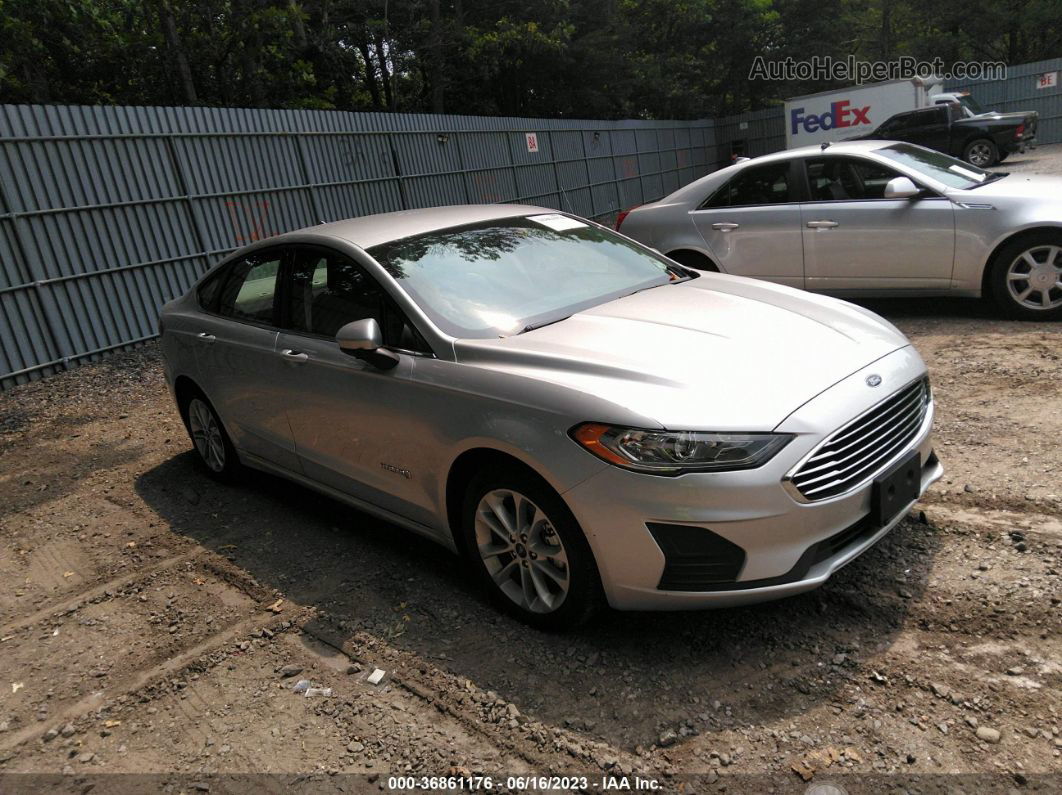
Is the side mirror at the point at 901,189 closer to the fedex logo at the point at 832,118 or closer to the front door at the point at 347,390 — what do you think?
the front door at the point at 347,390

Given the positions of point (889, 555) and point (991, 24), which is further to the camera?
point (991, 24)

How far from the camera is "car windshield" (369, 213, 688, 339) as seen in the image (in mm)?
3471

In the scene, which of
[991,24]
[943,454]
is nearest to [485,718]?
[943,454]

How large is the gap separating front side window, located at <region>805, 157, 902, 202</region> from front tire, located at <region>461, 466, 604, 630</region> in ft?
17.0

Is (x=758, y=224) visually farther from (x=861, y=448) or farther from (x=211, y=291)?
(x=861, y=448)

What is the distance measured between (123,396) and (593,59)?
80.4 ft

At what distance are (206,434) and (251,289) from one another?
1159 mm

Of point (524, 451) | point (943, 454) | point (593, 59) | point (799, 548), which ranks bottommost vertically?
point (943, 454)

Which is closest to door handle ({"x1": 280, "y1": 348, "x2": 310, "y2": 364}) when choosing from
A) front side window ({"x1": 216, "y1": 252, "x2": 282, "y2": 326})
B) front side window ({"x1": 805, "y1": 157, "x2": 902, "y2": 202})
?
front side window ({"x1": 216, "y1": 252, "x2": 282, "y2": 326})

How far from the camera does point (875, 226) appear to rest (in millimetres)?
6613

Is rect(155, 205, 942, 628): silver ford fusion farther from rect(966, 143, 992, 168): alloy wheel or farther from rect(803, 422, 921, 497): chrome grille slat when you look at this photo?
rect(966, 143, 992, 168): alloy wheel

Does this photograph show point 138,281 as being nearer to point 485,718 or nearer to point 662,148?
point 485,718

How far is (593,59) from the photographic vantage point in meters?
28.2

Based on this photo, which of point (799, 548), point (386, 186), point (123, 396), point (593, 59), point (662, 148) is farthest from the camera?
point (593, 59)
